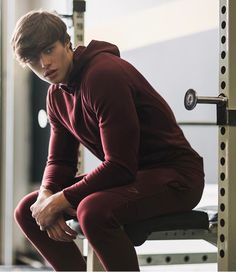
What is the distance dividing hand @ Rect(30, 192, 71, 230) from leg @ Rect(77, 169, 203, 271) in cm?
10

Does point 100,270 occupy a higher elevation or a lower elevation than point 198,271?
higher

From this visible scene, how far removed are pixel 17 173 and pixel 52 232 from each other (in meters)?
1.47

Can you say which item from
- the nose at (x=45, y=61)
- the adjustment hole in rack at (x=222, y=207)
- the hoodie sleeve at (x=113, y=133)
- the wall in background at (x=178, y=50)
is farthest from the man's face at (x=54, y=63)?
the wall in background at (x=178, y=50)

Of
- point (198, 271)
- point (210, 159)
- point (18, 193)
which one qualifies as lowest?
point (198, 271)

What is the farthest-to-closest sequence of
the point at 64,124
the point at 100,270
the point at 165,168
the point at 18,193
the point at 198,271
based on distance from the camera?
the point at 18,193, the point at 198,271, the point at 64,124, the point at 100,270, the point at 165,168

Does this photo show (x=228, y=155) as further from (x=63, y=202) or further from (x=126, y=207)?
(x=63, y=202)

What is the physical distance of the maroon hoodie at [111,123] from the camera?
52.1 inches

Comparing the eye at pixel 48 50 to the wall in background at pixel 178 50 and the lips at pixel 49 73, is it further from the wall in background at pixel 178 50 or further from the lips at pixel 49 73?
the wall in background at pixel 178 50

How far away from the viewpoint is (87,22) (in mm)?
2670

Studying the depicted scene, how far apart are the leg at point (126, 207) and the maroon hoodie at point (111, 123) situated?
0.14 feet

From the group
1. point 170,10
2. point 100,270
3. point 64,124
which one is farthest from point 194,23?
point 100,270

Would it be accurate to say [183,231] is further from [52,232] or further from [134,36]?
[134,36]

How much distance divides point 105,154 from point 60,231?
9.9 inches

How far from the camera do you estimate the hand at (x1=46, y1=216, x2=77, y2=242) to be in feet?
4.67
